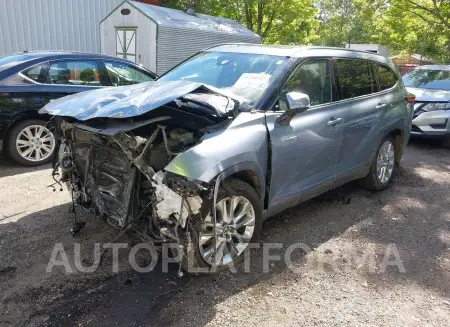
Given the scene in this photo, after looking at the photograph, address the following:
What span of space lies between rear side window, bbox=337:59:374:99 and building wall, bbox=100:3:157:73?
734 cm

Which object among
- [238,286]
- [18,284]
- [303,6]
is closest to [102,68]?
[18,284]

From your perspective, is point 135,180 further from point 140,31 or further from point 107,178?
point 140,31

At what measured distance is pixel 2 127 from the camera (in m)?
5.47

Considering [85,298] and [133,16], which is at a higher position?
[133,16]

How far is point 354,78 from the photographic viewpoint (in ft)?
15.0

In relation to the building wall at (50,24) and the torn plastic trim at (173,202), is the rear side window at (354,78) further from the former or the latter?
the building wall at (50,24)

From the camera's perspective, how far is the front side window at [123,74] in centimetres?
655

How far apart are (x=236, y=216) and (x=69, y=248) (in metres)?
1.54

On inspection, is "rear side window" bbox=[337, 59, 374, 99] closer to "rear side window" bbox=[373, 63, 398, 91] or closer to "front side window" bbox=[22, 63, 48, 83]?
"rear side window" bbox=[373, 63, 398, 91]

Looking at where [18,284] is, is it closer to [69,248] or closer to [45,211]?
[69,248]

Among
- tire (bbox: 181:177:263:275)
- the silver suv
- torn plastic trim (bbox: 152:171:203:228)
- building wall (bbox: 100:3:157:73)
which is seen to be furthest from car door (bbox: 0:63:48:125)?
building wall (bbox: 100:3:157:73)

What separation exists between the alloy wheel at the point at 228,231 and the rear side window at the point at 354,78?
186 centimetres

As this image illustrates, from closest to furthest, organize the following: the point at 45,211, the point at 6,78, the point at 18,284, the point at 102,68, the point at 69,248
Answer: the point at 18,284
the point at 69,248
the point at 45,211
the point at 6,78
the point at 102,68

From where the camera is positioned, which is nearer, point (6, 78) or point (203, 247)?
point (203, 247)
